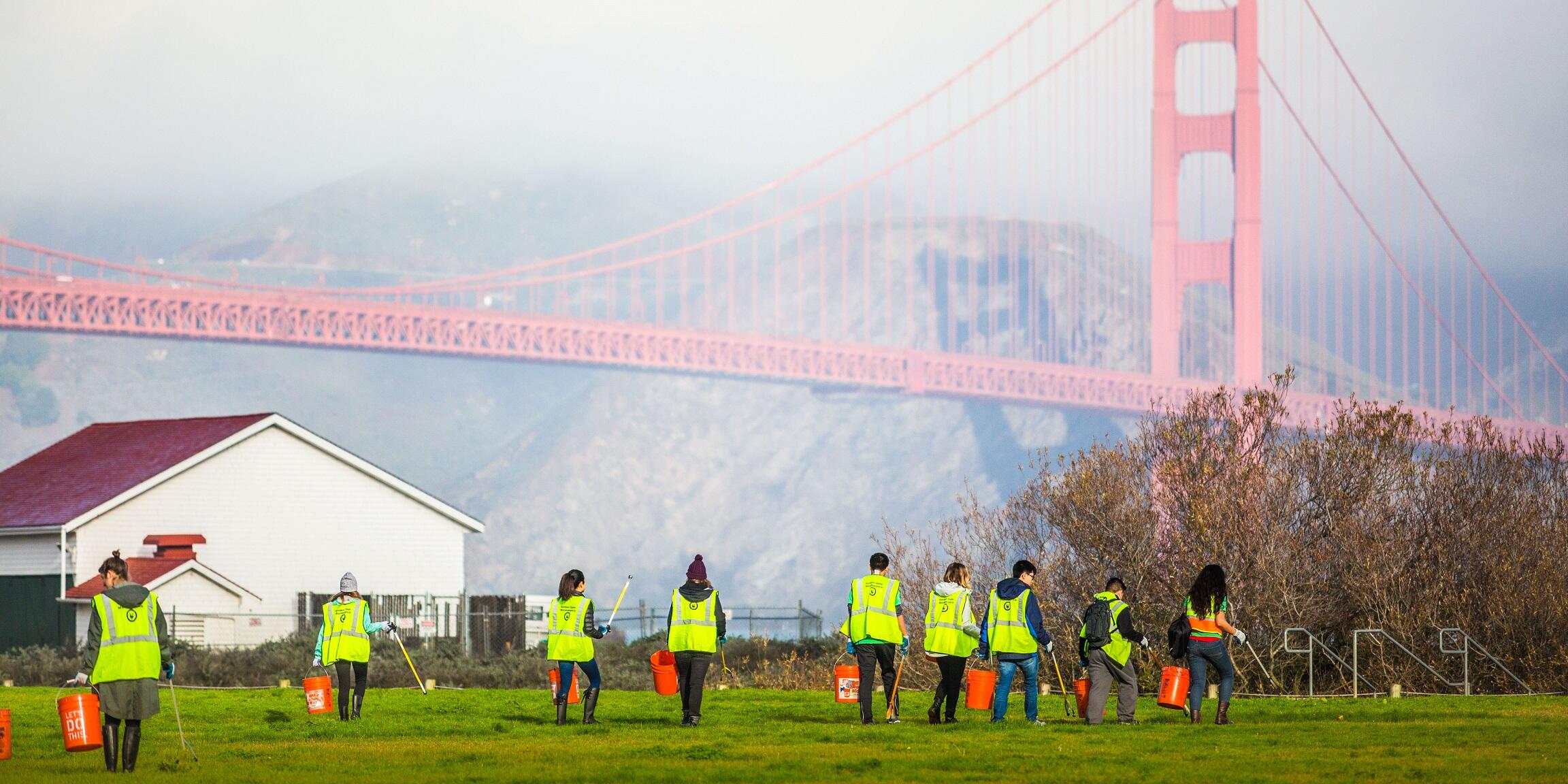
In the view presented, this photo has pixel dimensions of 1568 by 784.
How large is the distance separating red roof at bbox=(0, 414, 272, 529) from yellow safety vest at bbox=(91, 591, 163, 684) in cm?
2246

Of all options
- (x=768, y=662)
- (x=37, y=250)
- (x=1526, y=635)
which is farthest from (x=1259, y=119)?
(x=1526, y=635)

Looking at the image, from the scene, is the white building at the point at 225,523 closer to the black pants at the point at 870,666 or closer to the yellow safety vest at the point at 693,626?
the yellow safety vest at the point at 693,626

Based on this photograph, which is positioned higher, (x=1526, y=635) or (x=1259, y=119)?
(x=1259, y=119)

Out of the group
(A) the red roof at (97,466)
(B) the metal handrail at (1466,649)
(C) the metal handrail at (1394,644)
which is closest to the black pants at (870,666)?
(C) the metal handrail at (1394,644)

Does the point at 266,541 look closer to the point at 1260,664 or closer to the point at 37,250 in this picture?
the point at 1260,664

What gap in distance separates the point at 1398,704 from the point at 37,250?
7253cm

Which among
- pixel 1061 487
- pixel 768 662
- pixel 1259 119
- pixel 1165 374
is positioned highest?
pixel 1259 119

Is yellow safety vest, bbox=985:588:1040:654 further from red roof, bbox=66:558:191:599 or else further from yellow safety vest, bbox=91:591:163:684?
red roof, bbox=66:558:191:599

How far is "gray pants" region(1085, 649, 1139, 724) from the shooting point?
685 inches

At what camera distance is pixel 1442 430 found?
2897cm

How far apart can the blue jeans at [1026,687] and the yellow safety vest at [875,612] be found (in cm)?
116

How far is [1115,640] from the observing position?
17250mm

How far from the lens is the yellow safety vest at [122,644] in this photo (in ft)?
45.2

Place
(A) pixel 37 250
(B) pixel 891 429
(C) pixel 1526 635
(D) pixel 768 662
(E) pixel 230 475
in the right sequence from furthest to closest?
(B) pixel 891 429 → (A) pixel 37 250 → (E) pixel 230 475 → (D) pixel 768 662 → (C) pixel 1526 635
